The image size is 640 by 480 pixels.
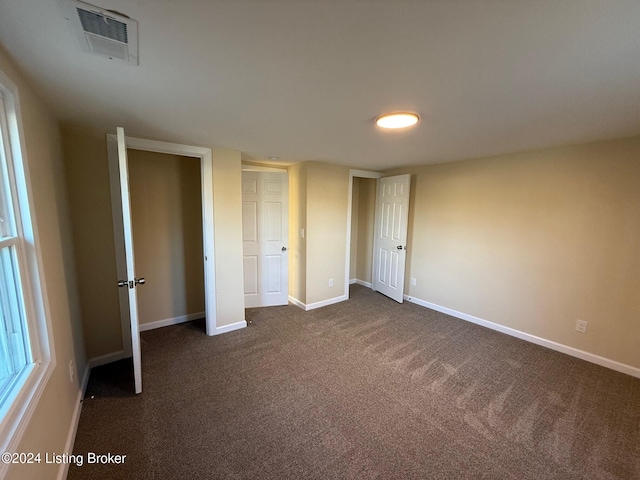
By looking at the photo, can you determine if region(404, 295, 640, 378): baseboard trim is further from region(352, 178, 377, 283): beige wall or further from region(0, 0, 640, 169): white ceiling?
region(0, 0, 640, 169): white ceiling

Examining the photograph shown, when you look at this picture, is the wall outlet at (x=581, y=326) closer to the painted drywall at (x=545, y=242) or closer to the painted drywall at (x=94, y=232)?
the painted drywall at (x=545, y=242)

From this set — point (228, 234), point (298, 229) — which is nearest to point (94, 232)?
point (228, 234)

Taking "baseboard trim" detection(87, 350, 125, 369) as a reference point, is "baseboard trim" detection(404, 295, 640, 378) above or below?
above

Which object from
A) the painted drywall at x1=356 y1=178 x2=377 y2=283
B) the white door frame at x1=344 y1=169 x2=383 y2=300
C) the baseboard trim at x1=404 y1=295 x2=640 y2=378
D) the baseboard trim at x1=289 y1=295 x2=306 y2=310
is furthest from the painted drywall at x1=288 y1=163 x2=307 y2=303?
the baseboard trim at x1=404 y1=295 x2=640 y2=378

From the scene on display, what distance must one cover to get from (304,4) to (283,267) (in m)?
3.33

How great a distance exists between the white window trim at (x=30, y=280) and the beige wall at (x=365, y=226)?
4.26 meters

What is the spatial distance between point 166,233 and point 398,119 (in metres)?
2.87

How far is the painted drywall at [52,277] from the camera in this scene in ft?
3.80

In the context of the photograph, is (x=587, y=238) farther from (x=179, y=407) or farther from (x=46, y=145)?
(x=46, y=145)

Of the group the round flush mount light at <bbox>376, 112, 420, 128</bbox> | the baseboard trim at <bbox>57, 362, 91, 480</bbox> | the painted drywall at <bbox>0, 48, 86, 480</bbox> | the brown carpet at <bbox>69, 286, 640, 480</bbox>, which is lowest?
the brown carpet at <bbox>69, 286, 640, 480</bbox>

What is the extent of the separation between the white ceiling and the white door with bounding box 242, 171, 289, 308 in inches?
59.5

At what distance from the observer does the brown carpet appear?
1.51 meters

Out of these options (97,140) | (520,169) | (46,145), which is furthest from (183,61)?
(520,169)

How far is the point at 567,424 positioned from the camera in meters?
1.81
